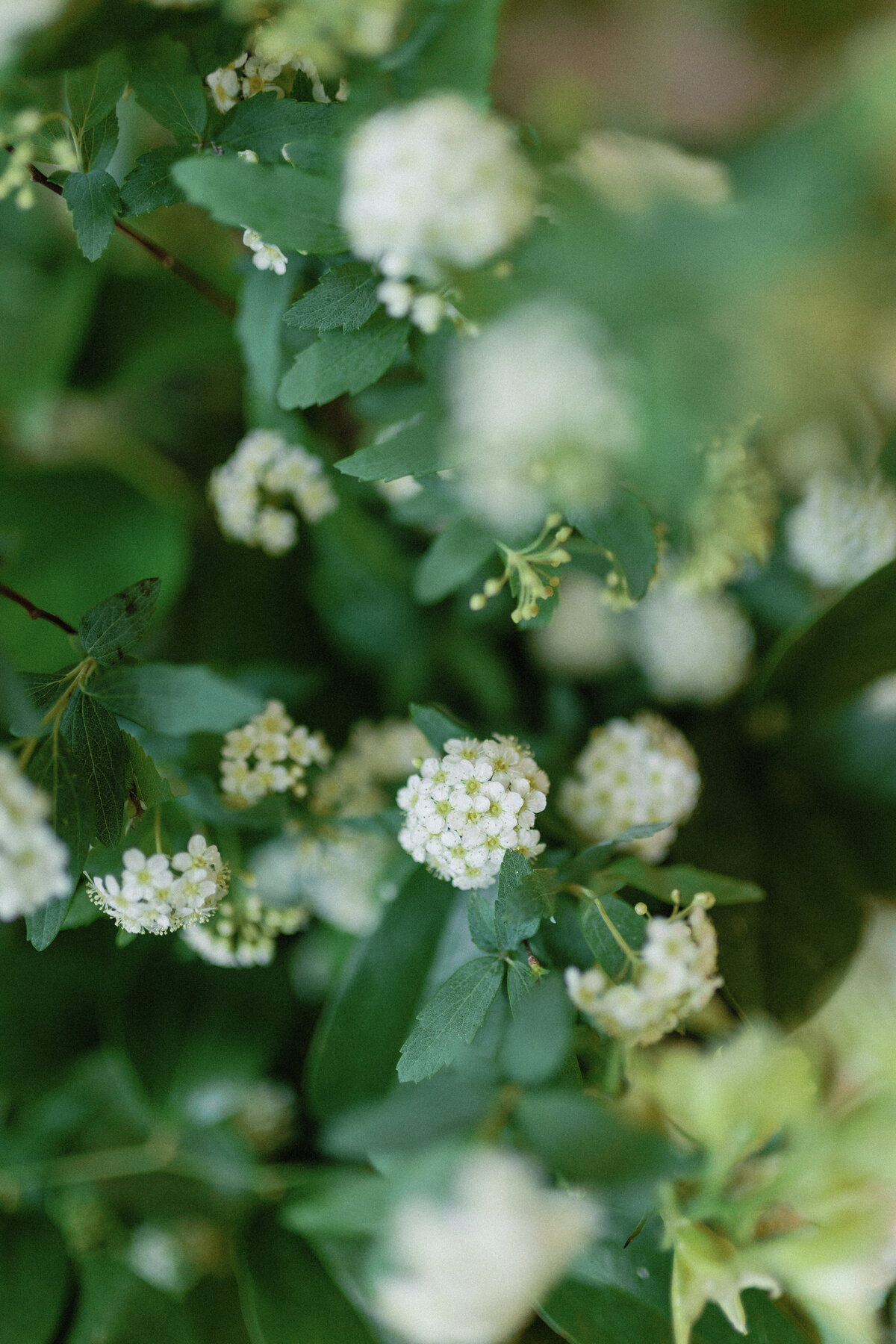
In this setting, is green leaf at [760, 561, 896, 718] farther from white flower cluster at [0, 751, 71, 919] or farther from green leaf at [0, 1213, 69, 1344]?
green leaf at [0, 1213, 69, 1344]

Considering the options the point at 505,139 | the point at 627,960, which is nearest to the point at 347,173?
the point at 505,139

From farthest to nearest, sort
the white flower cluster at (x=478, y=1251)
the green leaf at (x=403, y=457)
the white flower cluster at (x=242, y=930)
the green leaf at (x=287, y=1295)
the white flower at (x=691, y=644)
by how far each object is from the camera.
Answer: the white flower at (x=691, y=644) < the green leaf at (x=287, y=1295) < the white flower cluster at (x=242, y=930) < the green leaf at (x=403, y=457) < the white flower cluster at (x=478, y=1251)

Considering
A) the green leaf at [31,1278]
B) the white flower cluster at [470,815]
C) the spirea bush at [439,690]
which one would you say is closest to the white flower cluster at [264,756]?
the spirea bush at [439,690]

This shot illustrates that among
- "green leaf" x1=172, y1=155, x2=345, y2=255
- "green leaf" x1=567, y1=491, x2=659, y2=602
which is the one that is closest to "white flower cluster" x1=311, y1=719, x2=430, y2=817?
"green leaf" x1=567, y1=491, x2=659, y2=602

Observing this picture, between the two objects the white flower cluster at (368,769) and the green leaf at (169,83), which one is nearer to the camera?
the green leaf at (169,83)

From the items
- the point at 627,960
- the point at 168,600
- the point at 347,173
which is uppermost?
the point at 347,173

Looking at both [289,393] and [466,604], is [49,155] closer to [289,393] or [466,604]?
[289,393]

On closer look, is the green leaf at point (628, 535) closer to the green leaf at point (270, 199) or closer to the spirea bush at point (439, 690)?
the spirea bush at point (439, 690)
